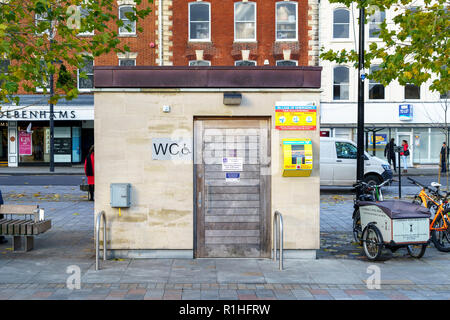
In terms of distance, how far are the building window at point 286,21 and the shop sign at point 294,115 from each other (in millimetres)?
21857

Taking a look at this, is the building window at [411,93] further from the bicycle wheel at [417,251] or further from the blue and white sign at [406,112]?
the bicycle wheel at [417,251]

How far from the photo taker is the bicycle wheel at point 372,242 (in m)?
7.98

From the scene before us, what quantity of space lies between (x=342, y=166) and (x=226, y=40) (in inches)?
534

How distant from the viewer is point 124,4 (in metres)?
29.5

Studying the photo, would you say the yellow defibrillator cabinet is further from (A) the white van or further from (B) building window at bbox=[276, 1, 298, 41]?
(B) building window at bbox=[276, 1, 298, 41]

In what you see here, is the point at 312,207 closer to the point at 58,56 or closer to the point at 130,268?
the point at 130,268

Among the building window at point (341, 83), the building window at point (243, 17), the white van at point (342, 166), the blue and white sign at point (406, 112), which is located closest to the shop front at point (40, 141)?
the building window at point (243, 17)

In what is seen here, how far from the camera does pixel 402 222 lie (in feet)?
25.8

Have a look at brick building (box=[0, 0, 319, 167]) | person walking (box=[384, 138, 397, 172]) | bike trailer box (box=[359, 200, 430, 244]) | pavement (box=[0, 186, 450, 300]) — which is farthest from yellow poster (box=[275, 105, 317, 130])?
brick building (box=[0, 0, 319, 167])

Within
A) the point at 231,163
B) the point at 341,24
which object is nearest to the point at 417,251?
the point at 231,163

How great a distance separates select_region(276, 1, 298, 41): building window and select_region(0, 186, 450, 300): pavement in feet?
69.5

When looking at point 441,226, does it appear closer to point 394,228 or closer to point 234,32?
point 394,228

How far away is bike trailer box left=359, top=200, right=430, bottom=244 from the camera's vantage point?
7.86 m

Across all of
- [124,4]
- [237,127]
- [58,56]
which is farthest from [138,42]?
[237,127]
